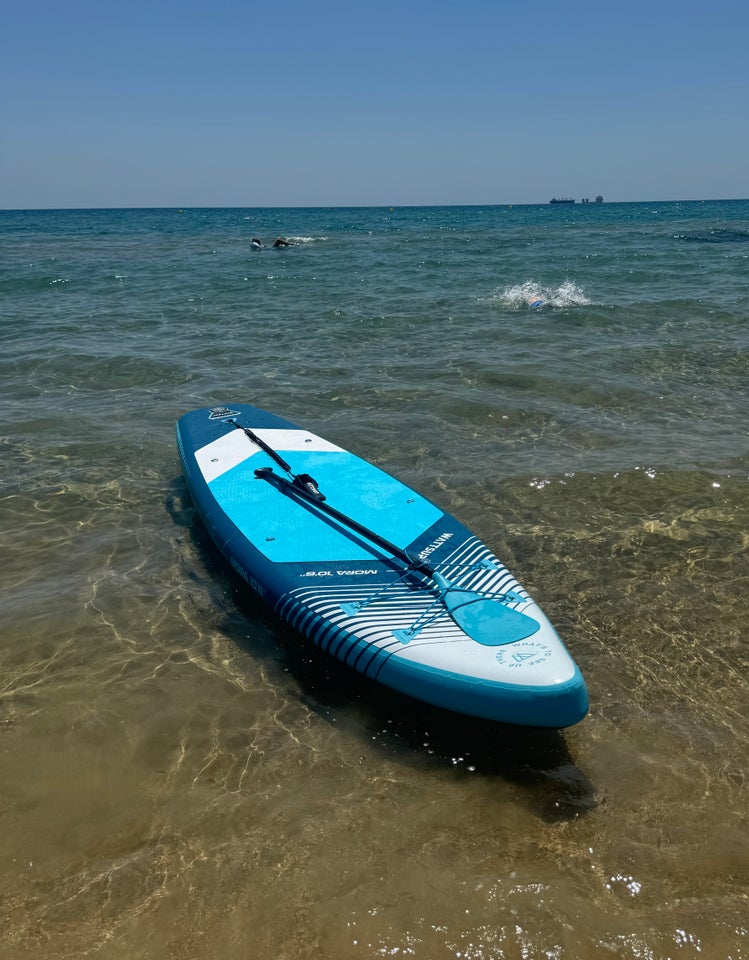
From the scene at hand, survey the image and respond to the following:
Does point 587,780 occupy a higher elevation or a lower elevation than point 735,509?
lower

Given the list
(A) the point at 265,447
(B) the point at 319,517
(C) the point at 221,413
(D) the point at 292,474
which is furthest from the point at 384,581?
(C) the point at 221,413

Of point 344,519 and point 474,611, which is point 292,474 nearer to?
point 344,519

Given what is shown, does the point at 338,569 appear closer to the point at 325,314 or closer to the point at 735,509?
the point at 735,509

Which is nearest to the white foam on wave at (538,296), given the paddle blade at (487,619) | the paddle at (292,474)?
the paddle at (292,474)

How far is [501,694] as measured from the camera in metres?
4.13

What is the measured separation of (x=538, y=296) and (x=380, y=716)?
17.6 metres

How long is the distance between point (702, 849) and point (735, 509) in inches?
176

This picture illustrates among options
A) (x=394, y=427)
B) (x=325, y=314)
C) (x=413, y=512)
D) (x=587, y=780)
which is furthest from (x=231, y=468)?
(x=325, y=314)

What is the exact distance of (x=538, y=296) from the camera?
65.6 ft

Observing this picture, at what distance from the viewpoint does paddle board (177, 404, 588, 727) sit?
13.9 feet

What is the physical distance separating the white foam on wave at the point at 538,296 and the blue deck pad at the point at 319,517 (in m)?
13.3

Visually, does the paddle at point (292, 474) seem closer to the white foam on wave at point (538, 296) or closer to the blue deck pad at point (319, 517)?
the blue deck pad at point (319, 517)

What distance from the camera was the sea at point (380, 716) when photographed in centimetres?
337

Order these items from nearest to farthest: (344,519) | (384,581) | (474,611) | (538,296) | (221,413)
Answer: (474,611) → (384,581) → (344,519) → (221,413) → (538,296)
